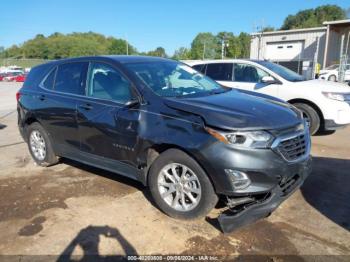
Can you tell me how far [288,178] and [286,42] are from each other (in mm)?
35555

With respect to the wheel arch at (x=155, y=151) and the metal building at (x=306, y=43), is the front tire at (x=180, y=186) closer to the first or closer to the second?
the wheel arch at (x=155, y=151)

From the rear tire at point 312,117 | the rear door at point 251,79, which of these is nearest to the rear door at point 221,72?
the rear door at point 251,79

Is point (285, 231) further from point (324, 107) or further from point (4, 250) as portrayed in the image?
point (324, 107)

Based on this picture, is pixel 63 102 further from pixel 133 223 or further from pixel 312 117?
pixel 312 117

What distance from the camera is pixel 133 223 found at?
3.75 metres

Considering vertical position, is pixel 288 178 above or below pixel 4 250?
above

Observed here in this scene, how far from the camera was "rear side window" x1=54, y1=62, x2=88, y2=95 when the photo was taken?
15.6ft

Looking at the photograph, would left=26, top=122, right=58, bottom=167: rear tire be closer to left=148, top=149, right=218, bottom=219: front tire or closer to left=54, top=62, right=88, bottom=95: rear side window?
left=54, top=62, right=88, bottom=95: rear side window

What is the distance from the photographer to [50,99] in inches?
202

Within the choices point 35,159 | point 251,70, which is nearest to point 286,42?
point 251,70

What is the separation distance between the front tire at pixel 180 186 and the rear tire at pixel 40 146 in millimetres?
2271

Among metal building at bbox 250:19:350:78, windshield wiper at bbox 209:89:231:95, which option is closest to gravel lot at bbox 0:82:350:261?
windshield wiper at bbox 209:89:231:95

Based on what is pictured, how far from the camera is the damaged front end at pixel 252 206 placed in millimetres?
3285

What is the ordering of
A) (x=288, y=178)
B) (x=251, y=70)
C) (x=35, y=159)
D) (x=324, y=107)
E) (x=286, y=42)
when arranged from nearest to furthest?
(x=288, y=178) → (x=35, y=159) → (x=324, y=107) → (x=251, y=70) → (x=286, y=42)
